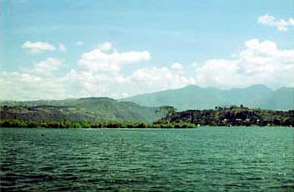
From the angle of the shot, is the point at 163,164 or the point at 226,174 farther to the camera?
the point at 163,164

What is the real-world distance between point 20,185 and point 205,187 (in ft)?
54.5

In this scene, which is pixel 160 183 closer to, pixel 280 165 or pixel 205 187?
pixel 205 187

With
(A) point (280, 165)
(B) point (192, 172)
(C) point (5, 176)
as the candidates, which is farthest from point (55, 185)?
(A) point (280, 165)

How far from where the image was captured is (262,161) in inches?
2457

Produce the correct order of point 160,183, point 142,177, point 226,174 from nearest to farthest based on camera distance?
point 160,183 → point 142,177 → point 226,174

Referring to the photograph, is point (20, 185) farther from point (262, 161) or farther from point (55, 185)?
point (262, 161)

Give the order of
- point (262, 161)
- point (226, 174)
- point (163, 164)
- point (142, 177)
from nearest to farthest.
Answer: point (142, 177)
point (226, 174)
point (163, 164)
point (262, 161)

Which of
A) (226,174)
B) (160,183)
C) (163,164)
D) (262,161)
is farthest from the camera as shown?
(262,161)

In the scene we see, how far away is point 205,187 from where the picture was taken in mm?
38281

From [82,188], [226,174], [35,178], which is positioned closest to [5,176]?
[35,178]

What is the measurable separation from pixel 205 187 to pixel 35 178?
1659cm

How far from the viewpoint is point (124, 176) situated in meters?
44.3

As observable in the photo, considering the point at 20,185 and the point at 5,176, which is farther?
the point at 5,176

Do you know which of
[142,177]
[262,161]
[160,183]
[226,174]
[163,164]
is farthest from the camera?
[262,161]
